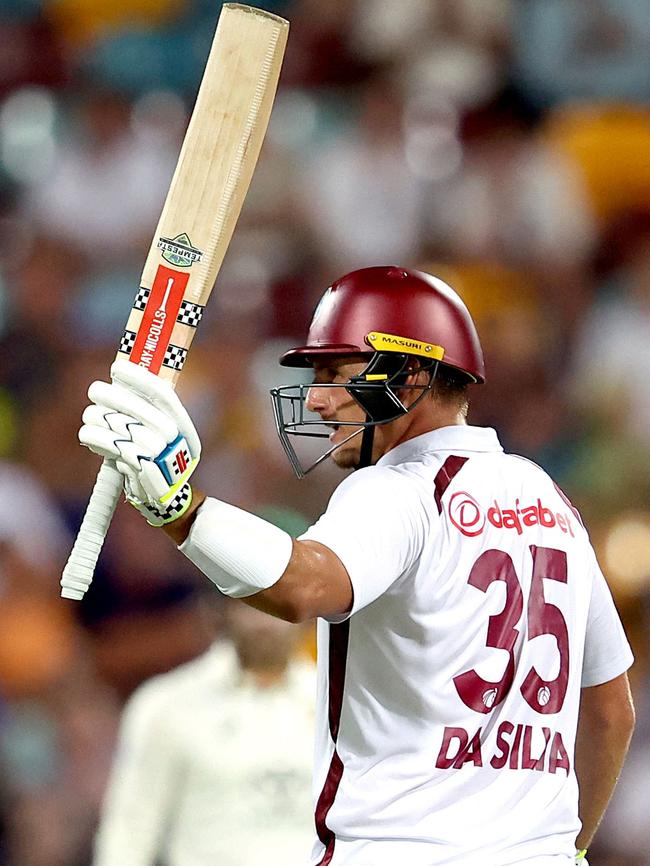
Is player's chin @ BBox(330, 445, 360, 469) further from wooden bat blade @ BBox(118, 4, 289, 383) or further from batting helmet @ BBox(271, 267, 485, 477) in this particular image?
wooden bat blade @ BBox(118, 4, 289, 383)

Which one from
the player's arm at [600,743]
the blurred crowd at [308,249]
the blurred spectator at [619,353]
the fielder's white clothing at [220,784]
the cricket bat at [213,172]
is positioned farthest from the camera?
the blurred spectator at [619,353]

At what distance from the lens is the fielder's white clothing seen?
356cm

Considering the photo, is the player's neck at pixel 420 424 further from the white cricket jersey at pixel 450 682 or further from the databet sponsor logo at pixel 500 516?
the databet sponsor logo at pixel 500 516

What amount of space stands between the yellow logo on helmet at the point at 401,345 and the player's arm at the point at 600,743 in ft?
2.45

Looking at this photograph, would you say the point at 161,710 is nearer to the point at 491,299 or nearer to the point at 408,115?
the point at 491,299

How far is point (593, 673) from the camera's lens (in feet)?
7.62

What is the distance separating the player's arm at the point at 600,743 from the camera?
236 cm

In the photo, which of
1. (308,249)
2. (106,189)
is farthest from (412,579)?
(106,189)

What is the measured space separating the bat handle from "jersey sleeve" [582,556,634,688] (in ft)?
2.97

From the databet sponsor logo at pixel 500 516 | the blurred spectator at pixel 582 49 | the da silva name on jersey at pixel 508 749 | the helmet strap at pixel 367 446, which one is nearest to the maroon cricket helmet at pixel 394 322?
the helmet strap at pixel 367 446

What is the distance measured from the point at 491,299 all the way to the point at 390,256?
426 millimetres

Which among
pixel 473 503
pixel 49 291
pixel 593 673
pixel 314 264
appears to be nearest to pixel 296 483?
pixel 314 264

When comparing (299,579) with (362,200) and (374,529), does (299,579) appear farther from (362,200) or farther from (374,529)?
(362,200)

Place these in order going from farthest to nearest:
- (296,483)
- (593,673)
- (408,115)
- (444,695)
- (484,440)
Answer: (408,115), (296,483), (593,673), (484,440), (444,695)
